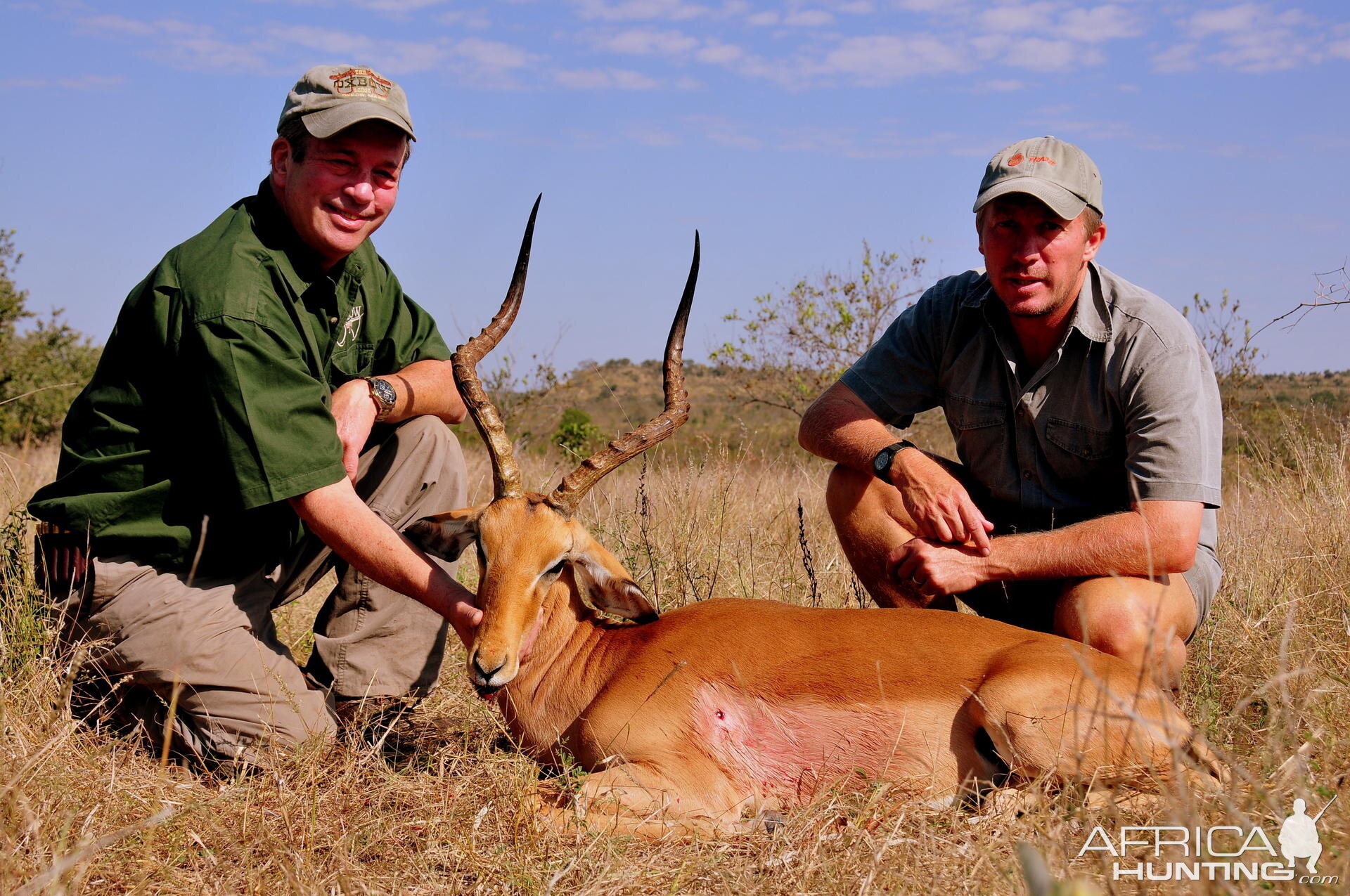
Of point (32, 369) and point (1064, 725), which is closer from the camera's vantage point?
point (1064, 725)

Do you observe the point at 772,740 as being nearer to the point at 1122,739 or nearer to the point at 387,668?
the point at 1122,739

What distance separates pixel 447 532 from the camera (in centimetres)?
462

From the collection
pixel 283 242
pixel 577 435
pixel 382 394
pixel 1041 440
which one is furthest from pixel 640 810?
pixel 577 435

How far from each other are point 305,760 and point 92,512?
51.1 inches

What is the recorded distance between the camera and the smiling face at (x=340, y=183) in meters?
4.50

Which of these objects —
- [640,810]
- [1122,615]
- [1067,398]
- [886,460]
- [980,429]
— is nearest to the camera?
[640,810]

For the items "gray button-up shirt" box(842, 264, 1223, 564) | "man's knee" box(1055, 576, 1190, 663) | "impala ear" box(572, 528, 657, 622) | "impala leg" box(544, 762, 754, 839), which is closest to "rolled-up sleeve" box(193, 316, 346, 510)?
"impala ear" box(572, 528, 657, 622)

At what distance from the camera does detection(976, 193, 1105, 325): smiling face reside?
467cm

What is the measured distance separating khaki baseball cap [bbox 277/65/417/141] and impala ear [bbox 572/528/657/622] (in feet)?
6.19

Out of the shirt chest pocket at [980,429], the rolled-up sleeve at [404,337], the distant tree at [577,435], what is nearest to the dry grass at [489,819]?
the shirt chest pocket at [980,429]

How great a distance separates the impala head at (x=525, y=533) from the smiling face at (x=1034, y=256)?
133cm

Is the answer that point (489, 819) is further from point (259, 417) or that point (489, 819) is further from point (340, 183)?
point (340, 183)

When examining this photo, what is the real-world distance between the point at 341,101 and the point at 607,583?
2221 mm

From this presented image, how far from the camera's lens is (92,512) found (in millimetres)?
4254
